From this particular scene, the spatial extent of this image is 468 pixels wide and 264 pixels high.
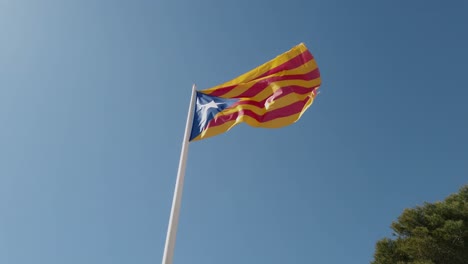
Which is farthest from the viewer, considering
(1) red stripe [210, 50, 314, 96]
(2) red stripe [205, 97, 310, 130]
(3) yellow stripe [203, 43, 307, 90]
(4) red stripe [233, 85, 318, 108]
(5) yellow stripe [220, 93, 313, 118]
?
(1) red stripe [210, 50, 314, 96]

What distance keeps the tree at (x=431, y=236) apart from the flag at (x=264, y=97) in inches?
377

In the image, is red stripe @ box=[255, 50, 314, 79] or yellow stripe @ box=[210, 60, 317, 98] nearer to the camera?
yellow stripe @ box=[210, 60, 317, 98]

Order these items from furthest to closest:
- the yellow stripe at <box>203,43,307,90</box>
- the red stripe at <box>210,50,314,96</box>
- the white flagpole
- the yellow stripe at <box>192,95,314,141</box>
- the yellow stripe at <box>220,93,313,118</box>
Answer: the red stripe at <box>210,50,314,96</box> < the yellow stripe at <box>203,43,307,90</box> < the yellow stripe at <box>220,93,313,118</box> < the yellow stripe at <box>192,95,314,141</box> < the white flagpole

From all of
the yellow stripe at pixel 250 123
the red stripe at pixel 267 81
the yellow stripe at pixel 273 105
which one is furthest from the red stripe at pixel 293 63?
the yellow stripe at pixel 250 123

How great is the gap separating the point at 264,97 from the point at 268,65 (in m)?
1.12

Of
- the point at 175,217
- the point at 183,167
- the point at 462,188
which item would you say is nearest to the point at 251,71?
the point at 183,167

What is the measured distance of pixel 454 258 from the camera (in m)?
15.7

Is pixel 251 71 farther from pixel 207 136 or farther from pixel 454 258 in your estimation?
pixel 454 258

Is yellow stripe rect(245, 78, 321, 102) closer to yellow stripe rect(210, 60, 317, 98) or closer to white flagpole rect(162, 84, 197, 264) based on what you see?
yellow stripe rect(210, 60, 317, 98)

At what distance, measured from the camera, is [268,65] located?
452 inches

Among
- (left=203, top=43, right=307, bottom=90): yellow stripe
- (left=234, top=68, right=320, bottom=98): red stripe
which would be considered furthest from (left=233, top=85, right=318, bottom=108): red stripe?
(left=203, top=43, right=307, bottom=90): yellow stripe

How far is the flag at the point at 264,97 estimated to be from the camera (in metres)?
10.4

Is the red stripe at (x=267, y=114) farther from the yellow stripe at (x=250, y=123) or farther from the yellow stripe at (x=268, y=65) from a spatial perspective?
the yellow stripe at (x=268, y=65)

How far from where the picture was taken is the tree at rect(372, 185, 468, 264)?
1595 centimetres
